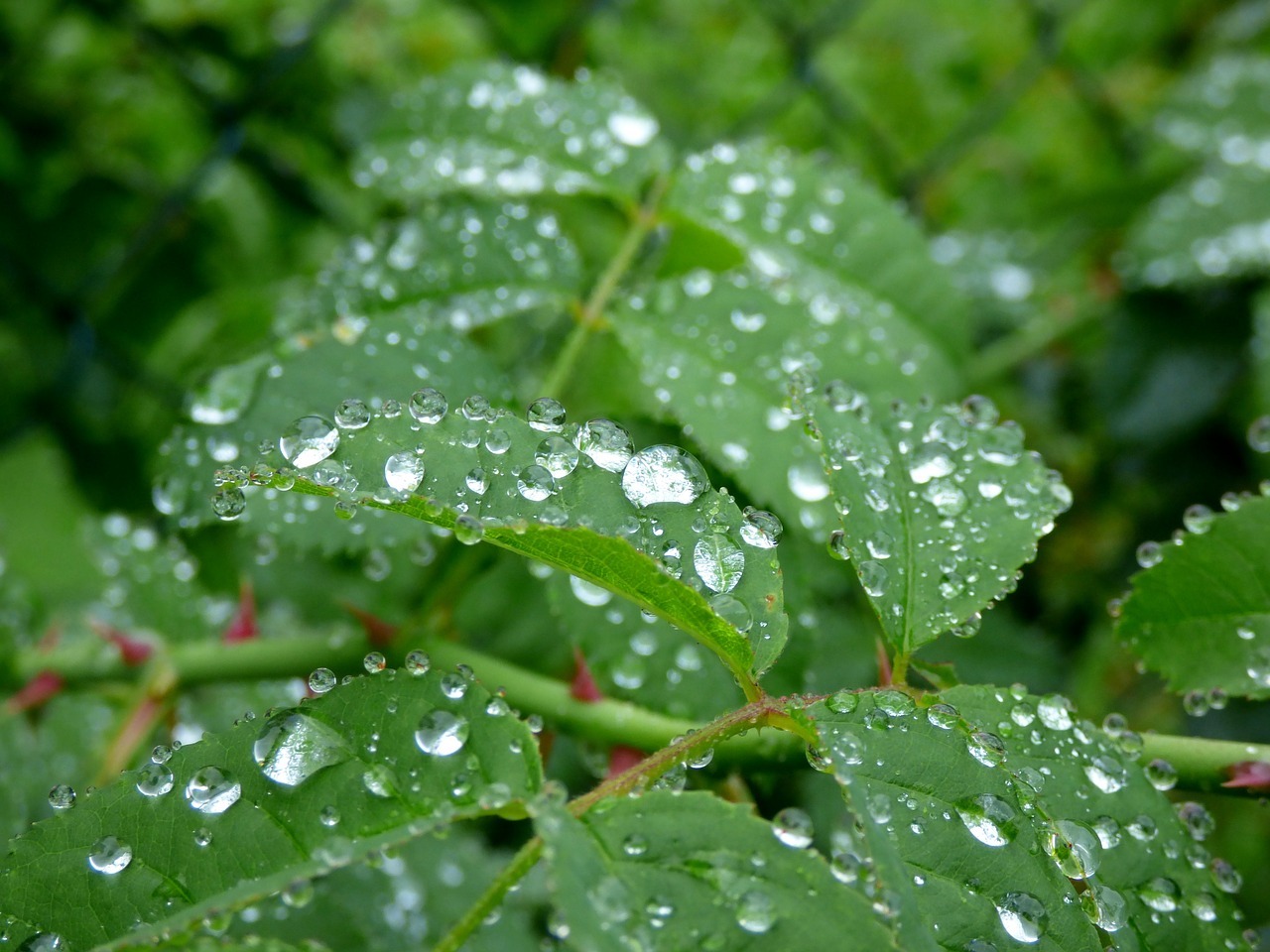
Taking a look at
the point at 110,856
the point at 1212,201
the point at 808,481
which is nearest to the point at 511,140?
the point at 808,481

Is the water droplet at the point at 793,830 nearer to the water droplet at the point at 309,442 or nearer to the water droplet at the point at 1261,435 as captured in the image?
the water droplet at the point at 309,442

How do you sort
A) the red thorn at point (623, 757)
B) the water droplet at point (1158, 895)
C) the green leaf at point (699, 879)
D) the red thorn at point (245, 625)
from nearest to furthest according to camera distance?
the green leaf at point (699, 879) < the water droplet at point (1158, 895) < the red thorn at point (623, 757) < the red thorn at point (245, 625)

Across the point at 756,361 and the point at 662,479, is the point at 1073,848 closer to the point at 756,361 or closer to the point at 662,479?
the point at 662,479

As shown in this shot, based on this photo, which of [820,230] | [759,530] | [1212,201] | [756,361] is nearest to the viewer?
[759,530]

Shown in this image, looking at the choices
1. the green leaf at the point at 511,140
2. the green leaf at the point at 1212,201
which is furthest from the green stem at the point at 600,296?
the green leaf at the point at 1212,201

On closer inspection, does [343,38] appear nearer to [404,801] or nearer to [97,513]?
[97,513]
